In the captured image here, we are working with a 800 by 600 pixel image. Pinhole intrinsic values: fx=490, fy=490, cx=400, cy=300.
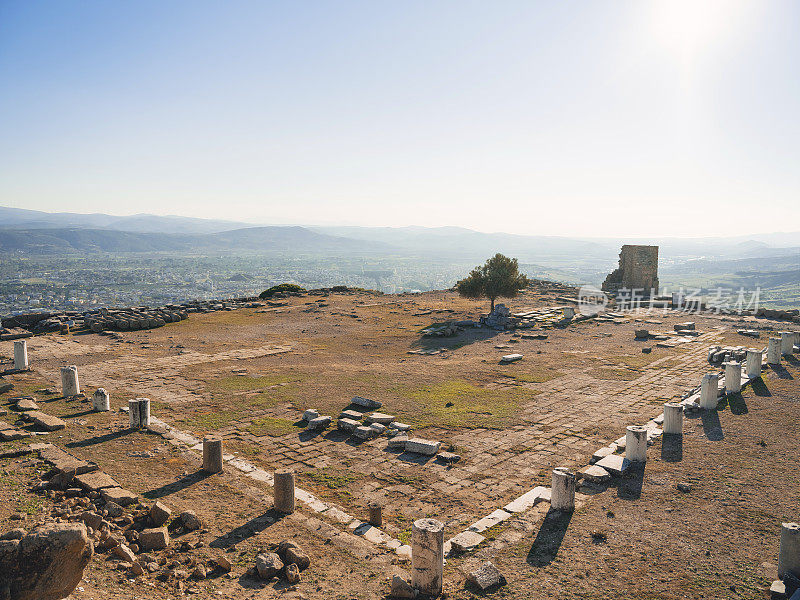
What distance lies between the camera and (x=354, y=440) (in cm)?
1162

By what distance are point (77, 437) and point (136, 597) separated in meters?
6.87

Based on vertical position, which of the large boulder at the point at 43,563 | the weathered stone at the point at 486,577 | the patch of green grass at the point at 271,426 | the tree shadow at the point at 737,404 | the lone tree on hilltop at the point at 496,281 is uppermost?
the lone tree on hilltop at the point at 496,281

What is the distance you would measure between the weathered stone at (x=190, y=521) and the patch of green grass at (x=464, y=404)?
6218mm

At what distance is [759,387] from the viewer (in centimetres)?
1521

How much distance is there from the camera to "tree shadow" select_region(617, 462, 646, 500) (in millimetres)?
8711

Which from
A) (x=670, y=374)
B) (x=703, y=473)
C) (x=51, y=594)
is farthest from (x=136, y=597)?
(x=670, y=374)

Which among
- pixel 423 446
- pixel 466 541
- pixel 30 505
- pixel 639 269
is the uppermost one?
pixel 639 269

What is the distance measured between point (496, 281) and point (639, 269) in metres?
18.5

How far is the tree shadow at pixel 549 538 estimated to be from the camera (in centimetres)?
683

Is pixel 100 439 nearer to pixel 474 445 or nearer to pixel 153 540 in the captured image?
pixel 153 540

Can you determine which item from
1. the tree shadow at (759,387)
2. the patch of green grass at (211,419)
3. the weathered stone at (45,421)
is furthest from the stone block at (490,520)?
the tree shadow at (759,387)

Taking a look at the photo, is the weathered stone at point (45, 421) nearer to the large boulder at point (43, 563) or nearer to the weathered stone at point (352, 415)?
the weathered stone at point (352, 415)

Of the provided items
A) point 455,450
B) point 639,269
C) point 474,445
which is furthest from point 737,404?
point 639,269

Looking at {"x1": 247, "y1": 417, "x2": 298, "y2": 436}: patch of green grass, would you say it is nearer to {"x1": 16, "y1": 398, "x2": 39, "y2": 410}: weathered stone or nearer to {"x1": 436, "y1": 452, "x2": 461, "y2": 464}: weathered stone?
{"x1": 436, "y1": 452, "x2": 461, "y2": 464}: weathered stone
